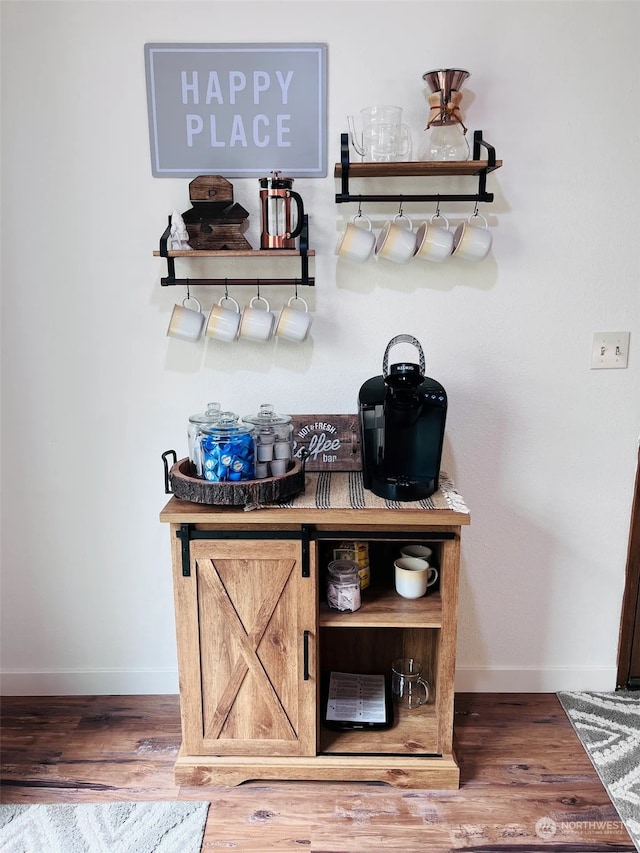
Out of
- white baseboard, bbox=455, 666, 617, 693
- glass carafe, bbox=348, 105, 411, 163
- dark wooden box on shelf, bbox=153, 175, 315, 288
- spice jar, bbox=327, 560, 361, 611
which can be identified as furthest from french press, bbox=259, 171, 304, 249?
white baseboard, bbox=455, 666, 617, 693

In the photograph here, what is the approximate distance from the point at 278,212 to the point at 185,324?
1.31 feet

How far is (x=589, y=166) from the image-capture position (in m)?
1.79

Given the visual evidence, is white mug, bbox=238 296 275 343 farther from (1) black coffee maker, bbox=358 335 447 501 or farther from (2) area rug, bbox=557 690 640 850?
(2) area rug, bbox=557 690 640 850

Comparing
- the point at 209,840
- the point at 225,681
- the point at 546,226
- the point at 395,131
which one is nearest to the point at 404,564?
the point at 225,681

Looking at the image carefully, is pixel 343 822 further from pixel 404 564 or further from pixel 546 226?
pixel 546 226

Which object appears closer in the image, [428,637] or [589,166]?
[589,166]

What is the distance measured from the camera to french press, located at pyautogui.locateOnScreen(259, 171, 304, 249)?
5.45 feet

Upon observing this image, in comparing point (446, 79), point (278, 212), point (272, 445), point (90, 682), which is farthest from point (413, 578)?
point (446, 79)

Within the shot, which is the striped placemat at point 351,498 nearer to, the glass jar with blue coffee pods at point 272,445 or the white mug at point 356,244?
the glass jar with blue coffee pods at point 272,445

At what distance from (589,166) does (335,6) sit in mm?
831

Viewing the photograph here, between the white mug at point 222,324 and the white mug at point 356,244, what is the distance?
35 cm

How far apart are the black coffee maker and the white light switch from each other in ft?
1.95

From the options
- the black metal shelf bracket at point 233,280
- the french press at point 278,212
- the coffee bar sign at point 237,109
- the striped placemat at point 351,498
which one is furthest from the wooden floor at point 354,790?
the coffee bar sign at point 237,109

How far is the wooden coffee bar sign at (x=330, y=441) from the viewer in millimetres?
1866
